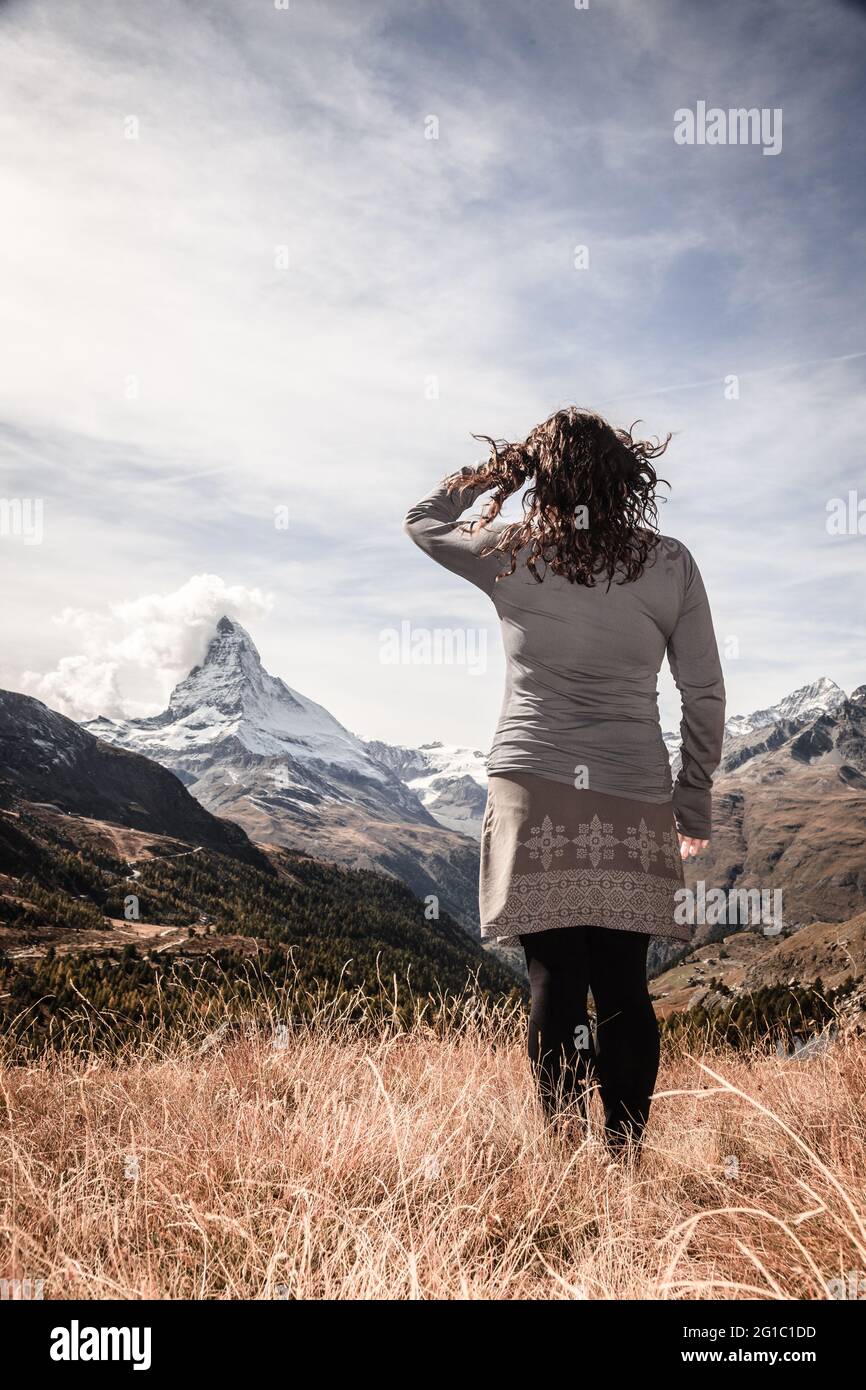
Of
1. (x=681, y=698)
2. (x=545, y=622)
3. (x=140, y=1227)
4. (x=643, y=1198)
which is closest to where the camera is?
(x=140, y=1227)

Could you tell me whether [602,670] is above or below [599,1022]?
above

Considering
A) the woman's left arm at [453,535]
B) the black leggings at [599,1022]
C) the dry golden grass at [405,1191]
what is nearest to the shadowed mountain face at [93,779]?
the dry golden grass at [405,1191]

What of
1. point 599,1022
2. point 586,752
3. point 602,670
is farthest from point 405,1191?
point 602,670

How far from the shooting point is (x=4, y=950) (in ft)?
71.5

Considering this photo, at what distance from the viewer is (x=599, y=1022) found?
9.30 feet

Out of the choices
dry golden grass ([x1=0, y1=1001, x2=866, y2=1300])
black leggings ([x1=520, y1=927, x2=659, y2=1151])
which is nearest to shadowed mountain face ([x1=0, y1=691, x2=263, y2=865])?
dry golden grass ([x1=0, y1=1001, x2=866, y2=1300])

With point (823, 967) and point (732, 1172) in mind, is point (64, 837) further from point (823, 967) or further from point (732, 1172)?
point (732, 1172)

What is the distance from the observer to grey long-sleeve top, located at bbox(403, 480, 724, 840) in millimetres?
2881

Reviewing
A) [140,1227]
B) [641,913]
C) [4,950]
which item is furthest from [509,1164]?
[4,950]

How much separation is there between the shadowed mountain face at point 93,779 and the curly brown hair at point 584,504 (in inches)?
5045

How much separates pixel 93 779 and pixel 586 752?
554 ft

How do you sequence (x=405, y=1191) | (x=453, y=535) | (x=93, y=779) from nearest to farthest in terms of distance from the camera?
1. (x=405, y=1191)
2. (x=453, y=535)
3. (x=93, y=779)

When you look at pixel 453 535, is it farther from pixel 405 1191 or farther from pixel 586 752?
pixel 405 1191

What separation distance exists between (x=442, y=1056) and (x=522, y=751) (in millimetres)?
1897
